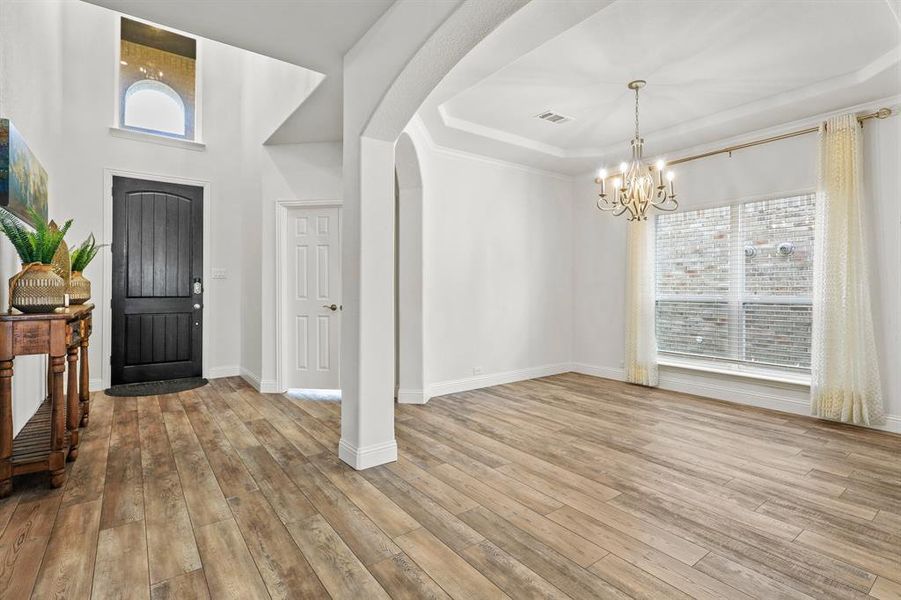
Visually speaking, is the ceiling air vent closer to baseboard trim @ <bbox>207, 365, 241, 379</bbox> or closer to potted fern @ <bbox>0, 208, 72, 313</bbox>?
potted fern @ <bbox>0, 208, 72, 313</bbox>

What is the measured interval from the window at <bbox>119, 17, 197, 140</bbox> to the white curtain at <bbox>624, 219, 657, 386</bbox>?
18.5 feet

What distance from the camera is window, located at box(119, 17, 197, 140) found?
5.22 m

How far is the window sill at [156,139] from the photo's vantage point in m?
5.00

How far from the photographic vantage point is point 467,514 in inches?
90.3

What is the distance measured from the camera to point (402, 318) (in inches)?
184

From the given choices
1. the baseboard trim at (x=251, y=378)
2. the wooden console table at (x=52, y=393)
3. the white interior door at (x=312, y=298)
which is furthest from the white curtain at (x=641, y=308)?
the wooden console table at (x=52, y=393)

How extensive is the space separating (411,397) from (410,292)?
109cm

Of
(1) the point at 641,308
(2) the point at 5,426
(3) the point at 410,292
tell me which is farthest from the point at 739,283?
(2) the point at 5,426

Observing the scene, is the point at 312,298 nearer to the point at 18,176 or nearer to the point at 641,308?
the point at 18,176

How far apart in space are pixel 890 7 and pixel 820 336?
2531 mm

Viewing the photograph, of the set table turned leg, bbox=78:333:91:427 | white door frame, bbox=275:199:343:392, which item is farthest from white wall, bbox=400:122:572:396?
table turned leg, bbox=78:333:91:427

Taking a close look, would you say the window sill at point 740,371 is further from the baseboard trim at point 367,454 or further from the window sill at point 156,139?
the window sill at point 156,139

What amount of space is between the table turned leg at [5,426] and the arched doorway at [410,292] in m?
2.89

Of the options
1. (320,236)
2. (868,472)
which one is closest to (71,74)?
(320,236)
